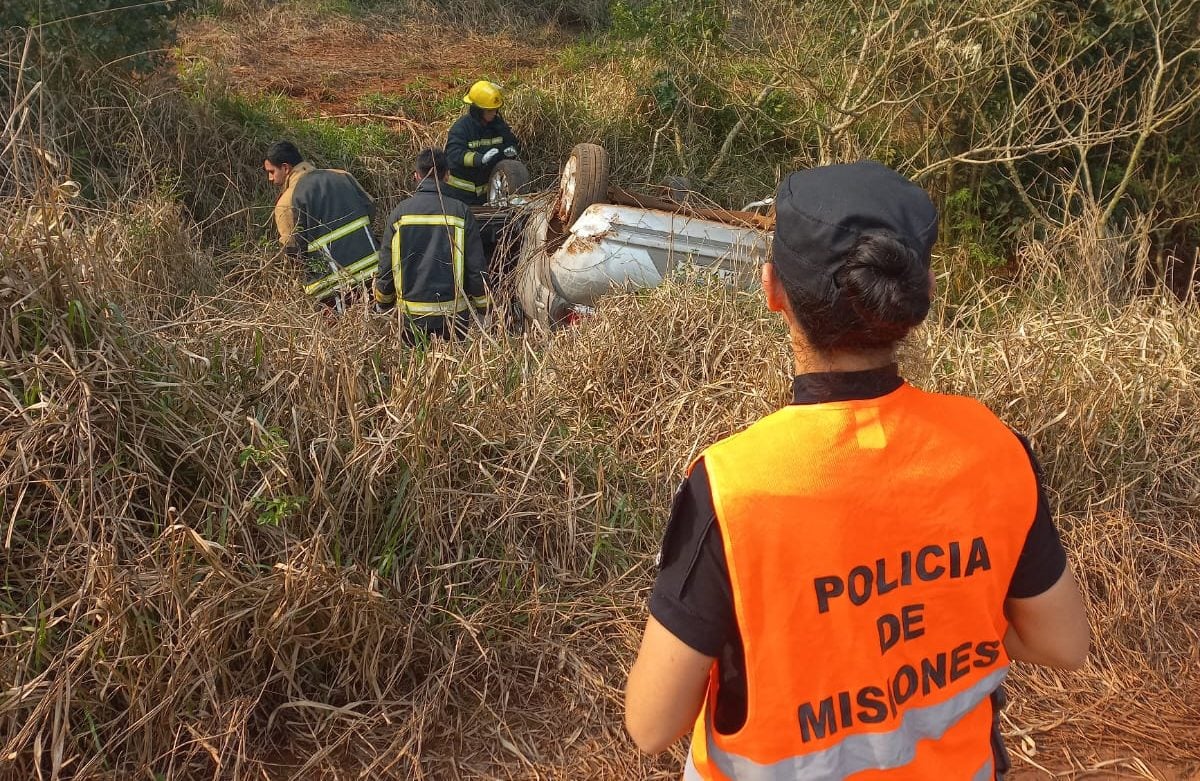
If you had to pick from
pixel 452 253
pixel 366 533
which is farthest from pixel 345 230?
pixel 366 533

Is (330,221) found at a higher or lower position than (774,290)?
lower

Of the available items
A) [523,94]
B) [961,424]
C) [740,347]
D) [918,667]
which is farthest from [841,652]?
[523,94]

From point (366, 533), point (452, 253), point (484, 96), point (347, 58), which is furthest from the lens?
point (347, 58)

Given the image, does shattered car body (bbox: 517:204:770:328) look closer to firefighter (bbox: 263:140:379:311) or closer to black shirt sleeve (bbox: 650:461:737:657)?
firefighter (bbox: 263:140:379:311)

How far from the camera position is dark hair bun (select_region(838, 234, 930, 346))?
111 cm

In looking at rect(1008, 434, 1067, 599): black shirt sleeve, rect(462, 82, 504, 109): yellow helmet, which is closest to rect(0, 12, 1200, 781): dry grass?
rect(1008, 434, 1067, 599): black shirt sleeve

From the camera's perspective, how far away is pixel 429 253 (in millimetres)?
5066

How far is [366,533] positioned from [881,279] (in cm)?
223

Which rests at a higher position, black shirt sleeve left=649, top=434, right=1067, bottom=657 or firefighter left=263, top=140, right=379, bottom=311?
black shirt sleeve left=649, top=434, right=1067, bottom=657

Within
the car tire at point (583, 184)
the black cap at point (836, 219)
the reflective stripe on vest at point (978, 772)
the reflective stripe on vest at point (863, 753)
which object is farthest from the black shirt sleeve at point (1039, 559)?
the car tire at point (583, 184)

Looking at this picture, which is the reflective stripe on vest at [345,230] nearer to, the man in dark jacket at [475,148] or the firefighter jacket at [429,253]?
the firefighter jacket at [429,253]

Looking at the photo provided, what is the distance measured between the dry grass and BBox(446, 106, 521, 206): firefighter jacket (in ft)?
12.6

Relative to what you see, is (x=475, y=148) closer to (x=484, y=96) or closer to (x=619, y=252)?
(x=484, y=96)

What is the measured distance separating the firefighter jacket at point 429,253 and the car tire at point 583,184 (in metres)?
0.81
